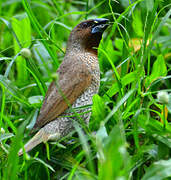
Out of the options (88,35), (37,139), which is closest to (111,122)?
(37,139)

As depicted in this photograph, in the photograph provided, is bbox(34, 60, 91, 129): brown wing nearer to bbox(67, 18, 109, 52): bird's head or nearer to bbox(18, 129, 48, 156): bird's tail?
bbox(18, 129, 48, 156): bird's tail

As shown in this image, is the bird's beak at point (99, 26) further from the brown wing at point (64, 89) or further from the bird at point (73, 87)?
the brown wing at point (64, 89)

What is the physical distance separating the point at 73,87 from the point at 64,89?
0.08 meters

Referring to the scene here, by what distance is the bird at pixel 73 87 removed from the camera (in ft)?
9.69

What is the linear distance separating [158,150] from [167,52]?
66.8 inches

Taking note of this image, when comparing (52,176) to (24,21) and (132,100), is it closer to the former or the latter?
(132,100)

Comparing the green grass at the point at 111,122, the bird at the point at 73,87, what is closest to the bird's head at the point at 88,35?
the bird at the point at 73,87

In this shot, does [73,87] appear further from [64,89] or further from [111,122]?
[111,122]

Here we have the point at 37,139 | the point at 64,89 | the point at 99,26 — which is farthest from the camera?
the point at 99,26

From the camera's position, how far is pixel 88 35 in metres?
3.42

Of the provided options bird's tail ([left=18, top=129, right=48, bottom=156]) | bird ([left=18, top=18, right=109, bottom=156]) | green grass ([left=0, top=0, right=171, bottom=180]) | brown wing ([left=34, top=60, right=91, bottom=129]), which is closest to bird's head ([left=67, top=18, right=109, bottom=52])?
bird ([left=18, top=18, right=109, bottom=156])

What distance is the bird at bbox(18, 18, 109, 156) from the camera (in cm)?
295

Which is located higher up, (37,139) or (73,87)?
(73,87)

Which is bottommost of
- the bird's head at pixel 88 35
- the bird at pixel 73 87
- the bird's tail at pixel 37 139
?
the bird's tail at pixel 37 139
